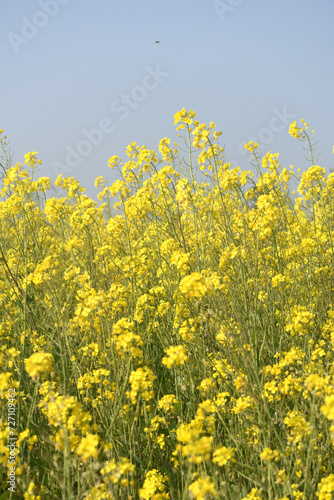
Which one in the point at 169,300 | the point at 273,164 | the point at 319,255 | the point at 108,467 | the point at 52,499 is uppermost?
the point at 273,164

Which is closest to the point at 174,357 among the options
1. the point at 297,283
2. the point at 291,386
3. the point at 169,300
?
the point at 291,386

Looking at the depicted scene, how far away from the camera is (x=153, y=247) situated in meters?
4.21

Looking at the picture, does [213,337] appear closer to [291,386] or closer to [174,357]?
[291,386]

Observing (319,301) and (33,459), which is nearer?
(33,459)

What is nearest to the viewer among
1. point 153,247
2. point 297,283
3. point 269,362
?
point 269,362

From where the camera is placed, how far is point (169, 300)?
326 cm

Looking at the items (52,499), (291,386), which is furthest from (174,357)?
(52,499)

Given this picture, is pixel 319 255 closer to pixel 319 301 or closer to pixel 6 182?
pixel 319 301

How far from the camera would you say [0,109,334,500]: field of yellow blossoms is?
1.71m

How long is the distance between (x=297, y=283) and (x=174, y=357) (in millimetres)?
2310

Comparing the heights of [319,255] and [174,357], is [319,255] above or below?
above

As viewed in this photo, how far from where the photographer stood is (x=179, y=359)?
5.02 feet

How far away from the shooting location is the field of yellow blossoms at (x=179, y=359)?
5.61 feet

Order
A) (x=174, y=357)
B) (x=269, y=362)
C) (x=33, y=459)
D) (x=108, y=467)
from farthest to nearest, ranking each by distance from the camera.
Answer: (x=269, y=362)
(x=33, y=459)
(x=174, y=357)
(x=108, y=467)
